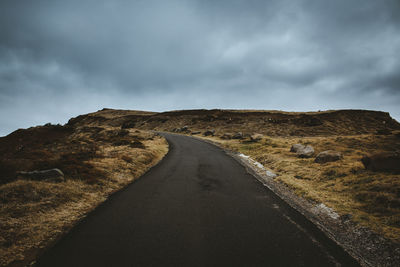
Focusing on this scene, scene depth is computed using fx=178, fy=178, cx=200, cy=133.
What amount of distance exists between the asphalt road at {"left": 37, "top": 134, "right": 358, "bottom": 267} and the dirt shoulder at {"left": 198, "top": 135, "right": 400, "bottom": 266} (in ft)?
2.01

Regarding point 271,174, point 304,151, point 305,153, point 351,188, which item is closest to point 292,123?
point 304,151

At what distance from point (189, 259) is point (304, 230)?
3.16 meters

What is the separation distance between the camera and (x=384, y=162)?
8.18m

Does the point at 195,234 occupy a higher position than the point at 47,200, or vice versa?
the point at 47,200

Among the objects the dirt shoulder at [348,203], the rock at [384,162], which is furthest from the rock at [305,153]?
the rock at [384,162]

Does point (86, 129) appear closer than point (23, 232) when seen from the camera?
No

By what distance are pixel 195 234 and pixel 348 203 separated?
18.8ft

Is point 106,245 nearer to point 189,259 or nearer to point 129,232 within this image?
point 129,232

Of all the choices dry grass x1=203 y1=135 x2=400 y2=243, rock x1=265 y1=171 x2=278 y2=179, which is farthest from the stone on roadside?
rock x1=265 y1=171 x2=278 y2=179

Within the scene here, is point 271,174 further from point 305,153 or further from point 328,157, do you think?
point 305,153

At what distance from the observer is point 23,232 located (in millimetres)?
4375

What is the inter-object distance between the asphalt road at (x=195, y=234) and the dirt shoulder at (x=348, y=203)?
0.61 m

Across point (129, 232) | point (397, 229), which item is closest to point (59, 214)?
point (129, 232)

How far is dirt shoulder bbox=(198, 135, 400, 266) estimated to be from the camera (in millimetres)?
4182
